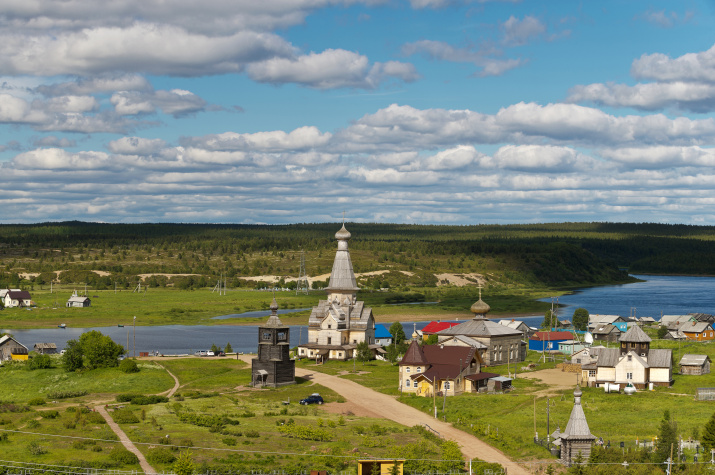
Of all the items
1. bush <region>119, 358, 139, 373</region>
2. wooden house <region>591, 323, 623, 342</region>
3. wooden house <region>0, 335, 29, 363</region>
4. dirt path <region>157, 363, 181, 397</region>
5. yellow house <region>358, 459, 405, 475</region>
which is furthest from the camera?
wooden house <region>591, 323, 623, 342</region>

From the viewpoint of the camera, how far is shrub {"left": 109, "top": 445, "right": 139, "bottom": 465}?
142ft

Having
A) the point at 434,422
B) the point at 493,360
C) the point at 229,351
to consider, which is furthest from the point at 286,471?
the point at 229,351

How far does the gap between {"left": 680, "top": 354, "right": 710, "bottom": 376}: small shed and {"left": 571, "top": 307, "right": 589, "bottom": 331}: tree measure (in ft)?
123

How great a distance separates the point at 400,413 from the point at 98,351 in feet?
97.9

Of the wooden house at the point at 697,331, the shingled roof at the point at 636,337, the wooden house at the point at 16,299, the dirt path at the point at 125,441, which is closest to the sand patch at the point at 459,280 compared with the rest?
the wooden house at the point at 16,299

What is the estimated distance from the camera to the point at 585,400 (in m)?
62.4

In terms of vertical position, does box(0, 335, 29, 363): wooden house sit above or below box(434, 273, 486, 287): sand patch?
below

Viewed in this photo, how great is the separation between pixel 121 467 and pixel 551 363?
52.7 m

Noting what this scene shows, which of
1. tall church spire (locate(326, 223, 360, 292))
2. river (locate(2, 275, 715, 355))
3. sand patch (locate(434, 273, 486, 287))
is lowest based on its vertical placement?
river (locate(2, 275, 715, 355))

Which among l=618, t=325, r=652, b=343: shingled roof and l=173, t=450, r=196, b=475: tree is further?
l=618, t=325, r=652, b=343: shingled roof

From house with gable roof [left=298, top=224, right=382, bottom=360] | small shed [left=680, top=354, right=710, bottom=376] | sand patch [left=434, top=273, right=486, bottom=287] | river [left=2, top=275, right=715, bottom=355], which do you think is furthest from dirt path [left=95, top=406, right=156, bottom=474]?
sand patch [left=434, top=273, right=486, bottom=287]

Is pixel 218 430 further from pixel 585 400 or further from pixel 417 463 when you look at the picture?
pixel 585 400

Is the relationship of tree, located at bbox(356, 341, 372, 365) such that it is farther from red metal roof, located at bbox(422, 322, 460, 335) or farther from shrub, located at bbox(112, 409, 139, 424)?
shrub, located at bbox(112, 409, 139, 424)

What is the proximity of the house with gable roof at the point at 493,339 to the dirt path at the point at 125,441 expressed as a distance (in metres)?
36.9
